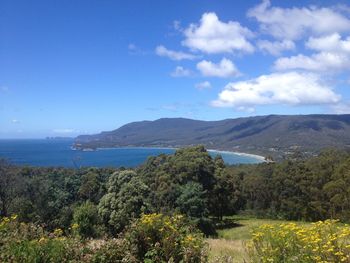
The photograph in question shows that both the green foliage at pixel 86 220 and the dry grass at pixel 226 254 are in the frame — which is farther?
the green foliage at pixel 86 220

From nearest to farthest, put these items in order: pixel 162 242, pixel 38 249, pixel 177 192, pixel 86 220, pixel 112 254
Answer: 1. pixel 38 249
2. pixel 112 254
3. pixel 162 242
4. pixel 86 220
5. pixel 177 192

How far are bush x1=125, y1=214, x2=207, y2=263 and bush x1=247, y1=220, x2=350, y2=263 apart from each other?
35.6 inches

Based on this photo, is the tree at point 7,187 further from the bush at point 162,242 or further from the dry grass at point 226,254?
the bush at point 162,242

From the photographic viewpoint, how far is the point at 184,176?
36.4m

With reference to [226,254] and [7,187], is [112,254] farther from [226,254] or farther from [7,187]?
[7,187]

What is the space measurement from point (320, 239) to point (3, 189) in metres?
29.2

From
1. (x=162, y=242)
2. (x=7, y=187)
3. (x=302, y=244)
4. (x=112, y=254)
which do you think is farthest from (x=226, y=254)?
(x=7, y=187)

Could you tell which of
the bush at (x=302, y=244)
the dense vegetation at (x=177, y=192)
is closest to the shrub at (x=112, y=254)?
the bush at (x=302, y=244)

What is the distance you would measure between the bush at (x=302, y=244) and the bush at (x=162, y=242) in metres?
0.90

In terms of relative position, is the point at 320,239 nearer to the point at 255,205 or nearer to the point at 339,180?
the point at 339,180

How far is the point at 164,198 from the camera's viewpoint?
3425 centimetres

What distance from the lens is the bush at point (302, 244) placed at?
5.43m

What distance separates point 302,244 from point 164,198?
1134 inches

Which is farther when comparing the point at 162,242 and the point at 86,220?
the point at 86,220
